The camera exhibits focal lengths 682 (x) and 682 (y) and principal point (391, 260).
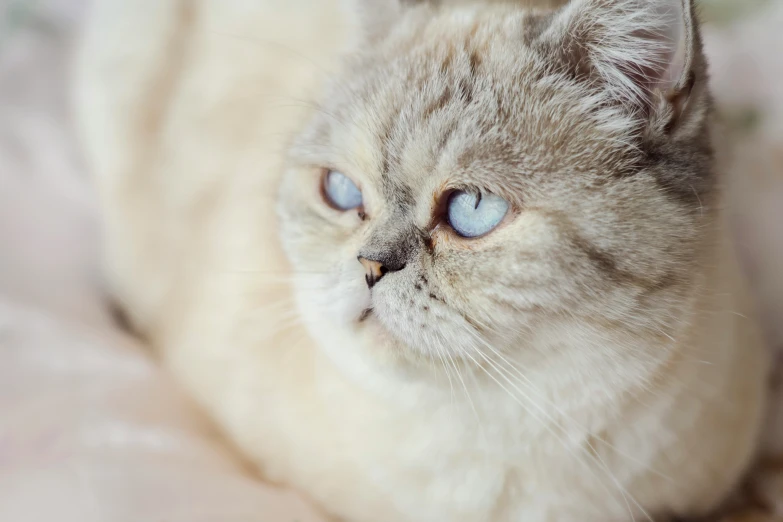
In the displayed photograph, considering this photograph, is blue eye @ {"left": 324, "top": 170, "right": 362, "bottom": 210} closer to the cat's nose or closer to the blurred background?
the cat's nose

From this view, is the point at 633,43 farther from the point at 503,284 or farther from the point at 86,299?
the point at 86,299

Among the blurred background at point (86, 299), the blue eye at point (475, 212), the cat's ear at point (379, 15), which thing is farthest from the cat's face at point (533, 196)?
the blurred background at point (86, 299)

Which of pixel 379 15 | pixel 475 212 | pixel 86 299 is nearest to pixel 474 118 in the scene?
pixel 475 212

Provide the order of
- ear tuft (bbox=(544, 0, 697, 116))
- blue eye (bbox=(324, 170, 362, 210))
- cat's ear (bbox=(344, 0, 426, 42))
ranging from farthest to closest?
cat's ear (bbox=(344, 0, 426, 42))
blue eye (bbox=(324, 170, 362, 210))
ear tuft (bbox=(544, 0, 697, 116))

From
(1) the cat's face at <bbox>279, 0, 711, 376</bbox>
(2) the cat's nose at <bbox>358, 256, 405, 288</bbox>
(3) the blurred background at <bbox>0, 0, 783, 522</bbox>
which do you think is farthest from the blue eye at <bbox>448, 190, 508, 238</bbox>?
(3) the blurred background at <bbox>0, 0, 783, 522</bbox>

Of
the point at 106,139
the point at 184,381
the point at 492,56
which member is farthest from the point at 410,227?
the point at 106,139

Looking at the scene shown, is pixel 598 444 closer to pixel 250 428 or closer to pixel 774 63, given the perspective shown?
pixel 250 428

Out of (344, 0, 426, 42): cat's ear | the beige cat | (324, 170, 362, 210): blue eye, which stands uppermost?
(344, 0, 426, 42): cat's ear
